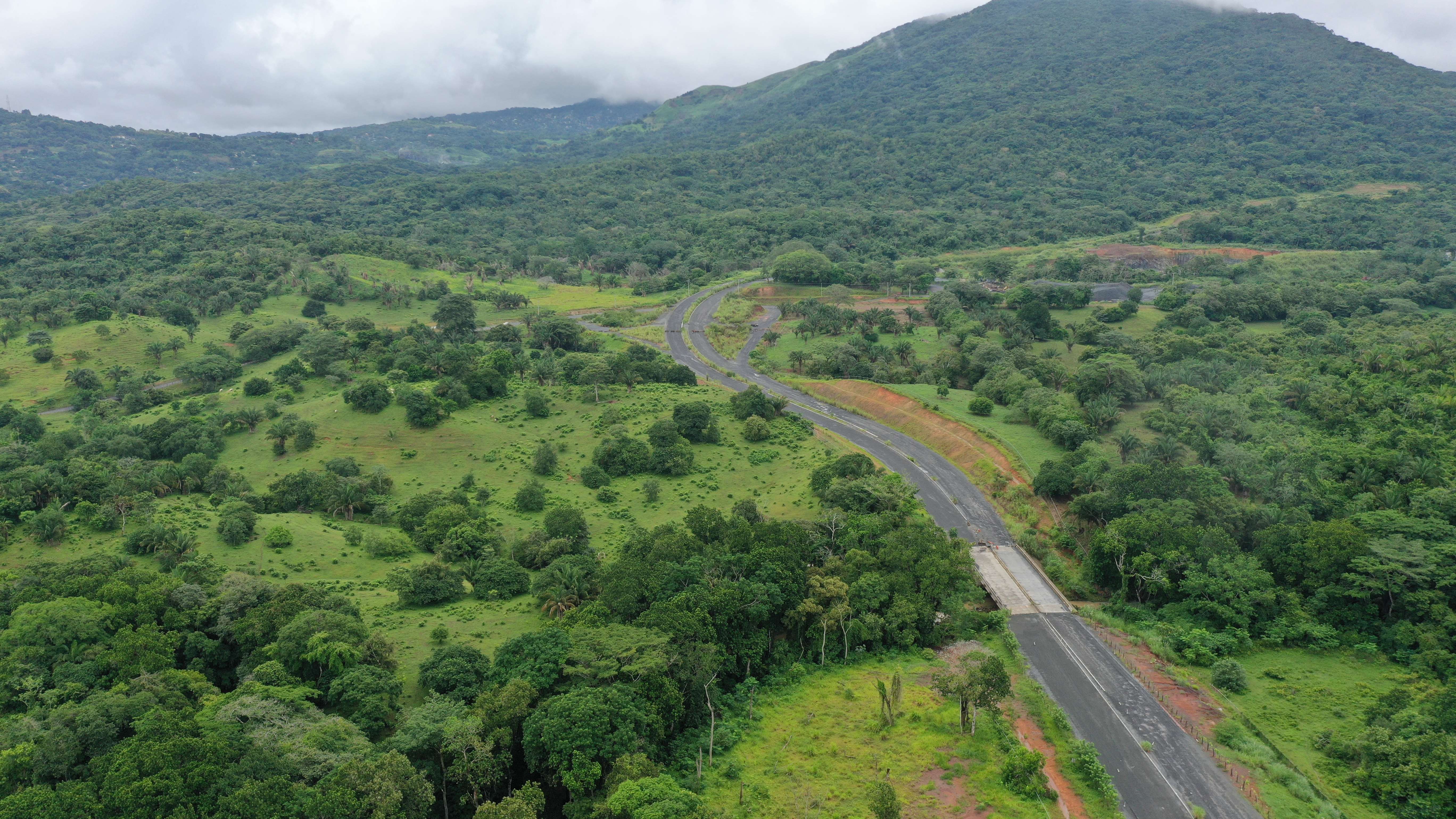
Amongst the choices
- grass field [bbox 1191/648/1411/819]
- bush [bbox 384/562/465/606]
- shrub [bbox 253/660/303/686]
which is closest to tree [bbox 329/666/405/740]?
shrub [bbox 253/660/303/686]

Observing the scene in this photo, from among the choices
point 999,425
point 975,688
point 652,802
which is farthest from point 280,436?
point 999,425

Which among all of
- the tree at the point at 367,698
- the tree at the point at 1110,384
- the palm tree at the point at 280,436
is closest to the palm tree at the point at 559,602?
the tree at the point at 367,698

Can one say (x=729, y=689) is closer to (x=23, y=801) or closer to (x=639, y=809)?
(x=639, y=809)

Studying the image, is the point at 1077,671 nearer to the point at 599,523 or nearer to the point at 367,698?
the point at 599,523

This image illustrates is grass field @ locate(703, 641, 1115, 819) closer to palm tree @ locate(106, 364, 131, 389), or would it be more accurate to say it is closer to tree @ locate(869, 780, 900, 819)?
tree @ locate(869, 780, 900, 819)

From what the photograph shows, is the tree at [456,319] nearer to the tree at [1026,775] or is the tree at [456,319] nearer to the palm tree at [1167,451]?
the palm tree at [1167,451]

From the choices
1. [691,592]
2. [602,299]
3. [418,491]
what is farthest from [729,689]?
[602,299]
